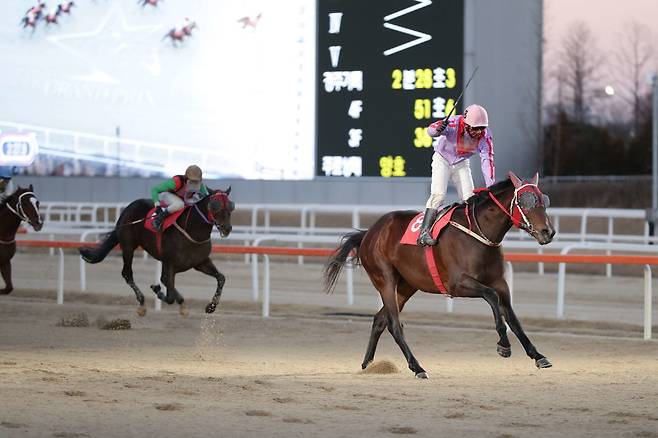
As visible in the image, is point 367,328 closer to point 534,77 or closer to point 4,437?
point 4,437

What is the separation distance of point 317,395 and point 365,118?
33.4 ft

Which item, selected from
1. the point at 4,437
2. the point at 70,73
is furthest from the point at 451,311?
the point at 70,73

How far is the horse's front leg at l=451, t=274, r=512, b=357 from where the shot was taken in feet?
22.9

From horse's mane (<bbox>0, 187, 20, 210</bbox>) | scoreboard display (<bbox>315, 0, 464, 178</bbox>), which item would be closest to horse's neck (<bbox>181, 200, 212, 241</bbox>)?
horse's mane (<bbox>0, 187, 20, 210</bbox>)

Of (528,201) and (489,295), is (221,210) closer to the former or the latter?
(489,295)

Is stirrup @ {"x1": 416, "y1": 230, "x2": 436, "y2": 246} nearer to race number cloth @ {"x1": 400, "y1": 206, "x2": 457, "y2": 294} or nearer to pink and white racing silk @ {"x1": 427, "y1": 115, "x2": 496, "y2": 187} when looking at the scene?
race number cloth @ {"x1": 400, "y1": 206, "x2": 457, "y2": 294}

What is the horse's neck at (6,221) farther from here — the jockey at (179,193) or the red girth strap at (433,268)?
the red girth strap at (433,268)

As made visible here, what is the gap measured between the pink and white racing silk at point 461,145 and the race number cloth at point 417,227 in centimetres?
29

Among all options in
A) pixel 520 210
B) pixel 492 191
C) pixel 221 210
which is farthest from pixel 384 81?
pixel 520 210

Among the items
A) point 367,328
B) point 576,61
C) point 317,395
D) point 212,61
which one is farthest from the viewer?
point 576,61

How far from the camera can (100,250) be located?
1165cm

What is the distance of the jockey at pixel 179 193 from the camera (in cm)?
1087

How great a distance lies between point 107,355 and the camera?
8273 millimetres

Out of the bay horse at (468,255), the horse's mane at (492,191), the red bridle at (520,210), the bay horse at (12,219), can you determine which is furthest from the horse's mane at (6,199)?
the red bridle at (520,210)
